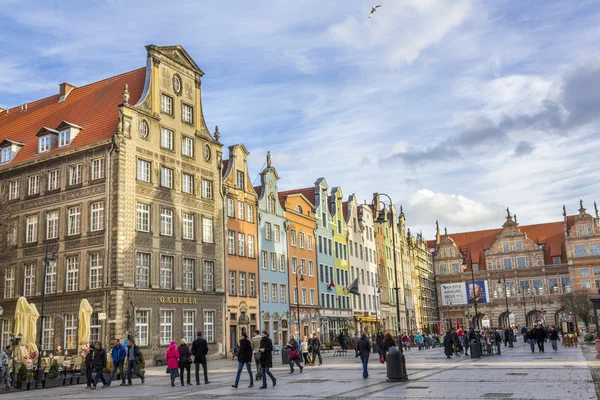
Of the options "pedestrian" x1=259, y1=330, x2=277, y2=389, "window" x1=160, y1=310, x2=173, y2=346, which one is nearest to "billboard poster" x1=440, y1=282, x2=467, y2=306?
"window" x1=160, y1=310, x2=173, y2=346

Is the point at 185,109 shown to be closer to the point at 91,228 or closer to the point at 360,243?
the point at 91,228

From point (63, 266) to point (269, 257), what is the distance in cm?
1960

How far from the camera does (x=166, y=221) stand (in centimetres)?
4153

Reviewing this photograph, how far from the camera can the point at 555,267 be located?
10244cm

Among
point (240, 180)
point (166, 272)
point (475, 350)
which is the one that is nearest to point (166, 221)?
point (166, 272)

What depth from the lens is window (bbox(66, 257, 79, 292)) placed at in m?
38.6

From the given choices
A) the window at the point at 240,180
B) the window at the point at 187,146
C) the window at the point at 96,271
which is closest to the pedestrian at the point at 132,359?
the window at the point at 96,271

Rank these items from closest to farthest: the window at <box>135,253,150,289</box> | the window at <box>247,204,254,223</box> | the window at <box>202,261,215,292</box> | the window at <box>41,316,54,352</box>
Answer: the window at <box>135,253,150,289</box>
the window at <box>41,316,54,352</box>
the window at <box>202,261,215,292</box>
the window at <box>247,204,254,223</box>

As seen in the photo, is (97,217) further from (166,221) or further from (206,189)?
(206,189)

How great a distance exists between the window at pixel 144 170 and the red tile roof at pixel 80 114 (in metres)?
2.66

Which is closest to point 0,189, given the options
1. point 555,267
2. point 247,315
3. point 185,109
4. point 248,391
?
point 185,109

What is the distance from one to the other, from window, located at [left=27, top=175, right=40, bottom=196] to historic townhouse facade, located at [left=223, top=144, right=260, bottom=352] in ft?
43.3

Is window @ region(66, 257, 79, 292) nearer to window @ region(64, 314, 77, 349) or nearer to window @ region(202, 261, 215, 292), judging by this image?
window @ region(64, 314, 77, 349)

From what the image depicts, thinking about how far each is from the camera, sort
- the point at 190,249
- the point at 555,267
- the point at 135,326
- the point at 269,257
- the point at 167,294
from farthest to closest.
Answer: the point at 555,267
the point at 269,257
the point at 190,249
the point at 167,294
the point at 135,326
